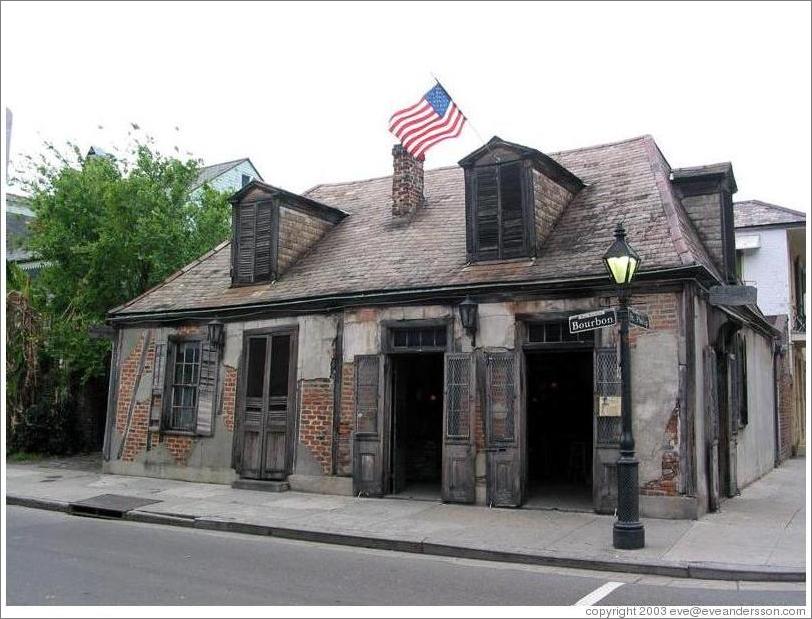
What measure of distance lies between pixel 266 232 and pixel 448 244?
4.00m

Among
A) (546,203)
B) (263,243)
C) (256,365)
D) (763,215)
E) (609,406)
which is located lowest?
(609,406)

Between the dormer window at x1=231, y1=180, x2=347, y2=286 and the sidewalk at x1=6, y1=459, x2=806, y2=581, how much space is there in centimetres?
442

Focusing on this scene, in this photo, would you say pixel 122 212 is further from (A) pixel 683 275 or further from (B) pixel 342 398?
(A) pixel 683 275

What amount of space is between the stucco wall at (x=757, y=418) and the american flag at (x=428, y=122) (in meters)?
7.08

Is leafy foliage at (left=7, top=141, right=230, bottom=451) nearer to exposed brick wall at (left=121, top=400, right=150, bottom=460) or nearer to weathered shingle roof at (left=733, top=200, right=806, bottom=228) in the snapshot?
exposed brick wall at (left=121, top=400, right=150, bottom=460)

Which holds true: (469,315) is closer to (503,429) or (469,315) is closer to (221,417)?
(503,429)

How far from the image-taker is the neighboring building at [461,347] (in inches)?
422

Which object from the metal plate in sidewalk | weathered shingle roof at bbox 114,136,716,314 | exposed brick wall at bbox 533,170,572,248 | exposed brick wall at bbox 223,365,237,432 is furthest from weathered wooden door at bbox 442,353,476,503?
the metal plate in sidewalk

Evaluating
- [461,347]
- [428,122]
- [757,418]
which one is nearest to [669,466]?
[461,347]

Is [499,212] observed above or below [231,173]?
below

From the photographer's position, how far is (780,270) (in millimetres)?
21234

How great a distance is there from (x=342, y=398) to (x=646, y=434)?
511 cm

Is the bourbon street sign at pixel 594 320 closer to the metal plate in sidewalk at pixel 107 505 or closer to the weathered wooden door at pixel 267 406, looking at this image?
the weathered wooden door at pixel 267 406

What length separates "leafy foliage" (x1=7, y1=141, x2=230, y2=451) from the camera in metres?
18.7
